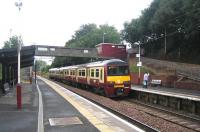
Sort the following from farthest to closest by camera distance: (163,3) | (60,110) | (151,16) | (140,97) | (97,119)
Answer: (151,16)
(163,3)
(140,97)
(60,110)
(97,119)

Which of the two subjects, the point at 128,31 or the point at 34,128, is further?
the point at 128,31

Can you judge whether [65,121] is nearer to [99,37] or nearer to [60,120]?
[60,120]

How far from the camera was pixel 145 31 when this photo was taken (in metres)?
72.8

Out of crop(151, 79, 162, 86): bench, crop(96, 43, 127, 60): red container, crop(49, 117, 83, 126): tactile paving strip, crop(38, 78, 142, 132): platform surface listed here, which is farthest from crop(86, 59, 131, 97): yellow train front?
crop(96, 43, 127, 60): red container

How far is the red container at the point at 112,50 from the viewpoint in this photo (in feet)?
253

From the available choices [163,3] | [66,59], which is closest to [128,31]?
[163,3]

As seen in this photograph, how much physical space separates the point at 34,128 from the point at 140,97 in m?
14.7

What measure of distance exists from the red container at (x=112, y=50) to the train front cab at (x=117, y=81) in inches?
1945

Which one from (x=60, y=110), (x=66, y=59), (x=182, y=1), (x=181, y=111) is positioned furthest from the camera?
(x=66, y=59)

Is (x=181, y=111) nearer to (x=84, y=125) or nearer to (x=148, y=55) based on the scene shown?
(x=84, y=125)

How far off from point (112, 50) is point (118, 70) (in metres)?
51.2

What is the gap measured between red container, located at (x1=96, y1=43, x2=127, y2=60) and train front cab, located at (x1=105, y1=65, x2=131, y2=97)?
162 feet

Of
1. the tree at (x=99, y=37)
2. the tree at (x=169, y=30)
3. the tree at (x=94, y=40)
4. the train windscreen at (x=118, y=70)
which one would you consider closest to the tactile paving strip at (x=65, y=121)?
the train windscreen at (x=118, y=70)

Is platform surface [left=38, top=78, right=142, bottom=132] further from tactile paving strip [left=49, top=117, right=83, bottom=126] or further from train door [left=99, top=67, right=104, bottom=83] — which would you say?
train door [left=99, top=67, right=104, bottom=83]
